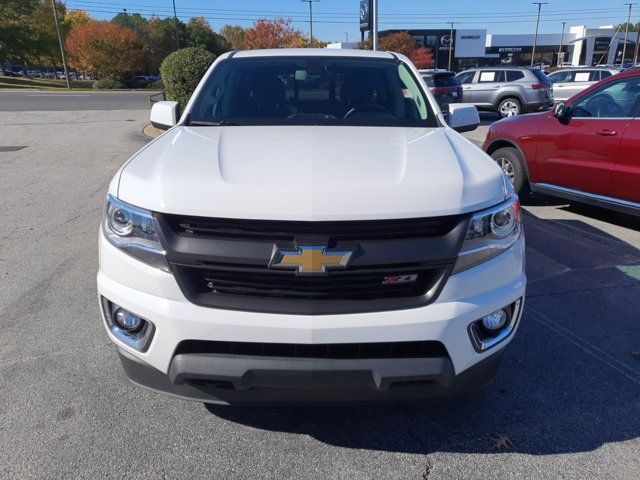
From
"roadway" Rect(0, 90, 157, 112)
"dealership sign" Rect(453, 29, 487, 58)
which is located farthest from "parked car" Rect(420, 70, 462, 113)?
"dealership sign" Rect(453, 29, 487, 58)

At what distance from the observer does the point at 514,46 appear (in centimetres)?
7781

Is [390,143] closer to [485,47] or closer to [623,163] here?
[623,163]

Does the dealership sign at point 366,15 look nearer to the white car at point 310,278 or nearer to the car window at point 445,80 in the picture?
the car window at point 445,80

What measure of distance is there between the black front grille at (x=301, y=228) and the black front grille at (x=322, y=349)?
16.9 inches

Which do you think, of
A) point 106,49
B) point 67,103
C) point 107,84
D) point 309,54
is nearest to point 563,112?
point 309,54

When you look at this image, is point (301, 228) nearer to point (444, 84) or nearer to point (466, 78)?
point (444, 84)

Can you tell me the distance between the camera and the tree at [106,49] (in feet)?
157

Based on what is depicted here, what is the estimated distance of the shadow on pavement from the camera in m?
2.54

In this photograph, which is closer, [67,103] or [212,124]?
[212,124]

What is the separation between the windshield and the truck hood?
683mm

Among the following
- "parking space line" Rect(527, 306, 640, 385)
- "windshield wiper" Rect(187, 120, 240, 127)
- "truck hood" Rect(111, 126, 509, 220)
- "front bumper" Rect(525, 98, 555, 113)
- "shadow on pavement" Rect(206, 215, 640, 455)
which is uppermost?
"windshield wiper" Rect(187, 120, 240, 127)

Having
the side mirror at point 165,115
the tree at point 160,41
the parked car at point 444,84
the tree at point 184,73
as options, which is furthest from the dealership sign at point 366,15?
the tree at point 160,41

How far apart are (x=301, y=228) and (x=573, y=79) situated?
20.9 m

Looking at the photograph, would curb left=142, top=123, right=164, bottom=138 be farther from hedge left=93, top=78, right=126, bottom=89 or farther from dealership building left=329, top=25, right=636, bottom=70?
dealership building left=329, top=25, right=636, bottom=70
